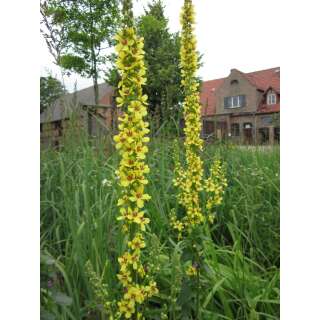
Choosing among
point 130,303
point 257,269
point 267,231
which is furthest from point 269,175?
point 130,303

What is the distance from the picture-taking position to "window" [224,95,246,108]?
23422 mm

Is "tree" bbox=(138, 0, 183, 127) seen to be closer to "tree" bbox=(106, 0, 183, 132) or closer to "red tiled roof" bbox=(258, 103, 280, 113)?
"tree" bbox=(106, 0, 183, 132)

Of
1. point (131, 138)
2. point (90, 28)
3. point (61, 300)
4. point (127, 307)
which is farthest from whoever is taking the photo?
point (90, 28)

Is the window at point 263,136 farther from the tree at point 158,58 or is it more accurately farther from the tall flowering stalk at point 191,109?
the tall flowering stalk at point 191,109

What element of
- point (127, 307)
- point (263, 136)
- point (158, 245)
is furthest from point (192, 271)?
point (263, 136)

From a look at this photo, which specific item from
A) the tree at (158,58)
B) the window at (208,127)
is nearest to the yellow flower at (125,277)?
the tree at (158,58)

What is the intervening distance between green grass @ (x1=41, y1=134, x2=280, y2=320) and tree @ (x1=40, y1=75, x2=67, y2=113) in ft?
1.45

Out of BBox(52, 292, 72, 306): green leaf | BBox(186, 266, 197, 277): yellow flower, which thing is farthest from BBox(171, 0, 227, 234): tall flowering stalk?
BBox(52, 292, 72, 306): green leaf

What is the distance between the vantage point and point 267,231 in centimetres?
253

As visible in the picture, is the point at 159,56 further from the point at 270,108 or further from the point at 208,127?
the point at 270,108

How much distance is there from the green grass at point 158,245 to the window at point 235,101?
21.1 meters

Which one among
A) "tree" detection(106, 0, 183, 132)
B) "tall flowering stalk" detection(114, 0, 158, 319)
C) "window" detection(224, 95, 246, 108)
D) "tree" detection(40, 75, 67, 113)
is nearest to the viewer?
A: "tall flowering stalk" detection(114, 0, 158, 319)

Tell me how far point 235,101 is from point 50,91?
2276 centimetres

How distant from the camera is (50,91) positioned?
2.72 metres
